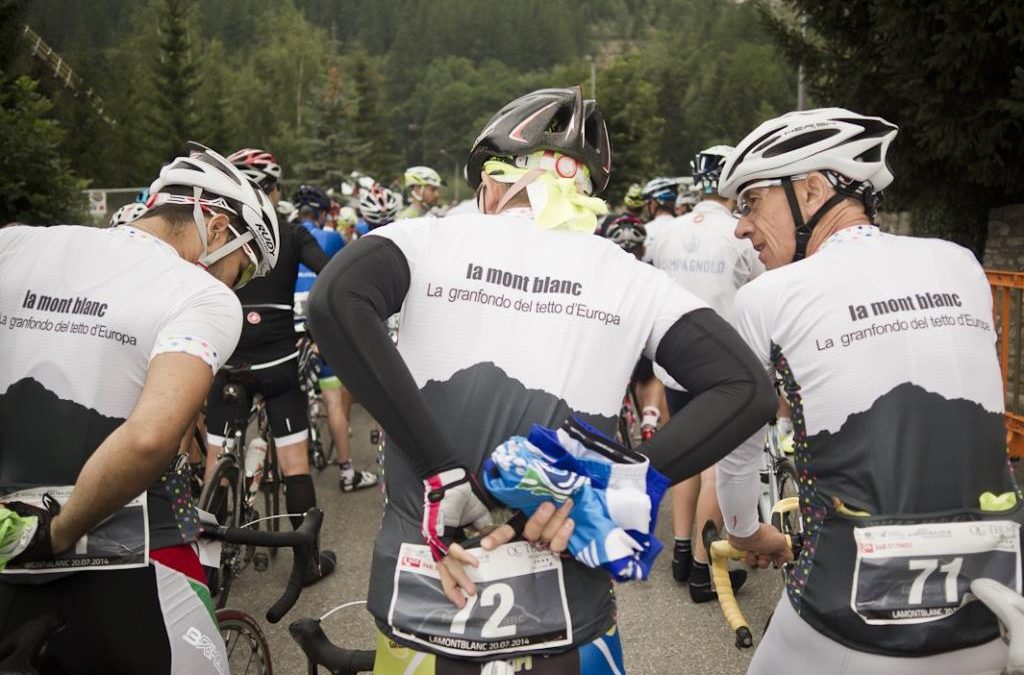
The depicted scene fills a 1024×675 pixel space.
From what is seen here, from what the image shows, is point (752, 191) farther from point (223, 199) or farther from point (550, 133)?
point (223, 199)

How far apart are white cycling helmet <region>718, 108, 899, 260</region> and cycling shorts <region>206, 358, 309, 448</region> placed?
3951 mm

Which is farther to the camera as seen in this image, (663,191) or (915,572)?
(663,191)

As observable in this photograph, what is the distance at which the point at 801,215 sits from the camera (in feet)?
9.02

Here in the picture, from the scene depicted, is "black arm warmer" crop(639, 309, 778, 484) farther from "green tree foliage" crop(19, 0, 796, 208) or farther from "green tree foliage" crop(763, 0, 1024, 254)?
"green tree foliage" crop(19, 0, 796, 208)

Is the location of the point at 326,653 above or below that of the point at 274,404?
above

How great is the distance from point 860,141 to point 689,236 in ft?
13.0

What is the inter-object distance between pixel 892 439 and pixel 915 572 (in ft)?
1.03

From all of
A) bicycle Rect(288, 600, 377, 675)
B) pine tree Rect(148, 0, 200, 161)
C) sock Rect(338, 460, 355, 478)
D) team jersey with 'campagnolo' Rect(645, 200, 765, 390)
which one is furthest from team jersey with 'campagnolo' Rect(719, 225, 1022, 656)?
pine tree Rect(148, 0, 200, 161)

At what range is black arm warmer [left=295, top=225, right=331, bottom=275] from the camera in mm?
5969

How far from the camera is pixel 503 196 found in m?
2.31

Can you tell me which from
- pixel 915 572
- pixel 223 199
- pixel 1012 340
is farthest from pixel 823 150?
pixel 1012 340

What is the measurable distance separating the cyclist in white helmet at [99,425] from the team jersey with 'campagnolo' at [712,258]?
4261 millimetres

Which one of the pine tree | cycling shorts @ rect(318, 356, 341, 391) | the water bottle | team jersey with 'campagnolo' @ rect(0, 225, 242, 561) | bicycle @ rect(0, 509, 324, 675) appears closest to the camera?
bicycle @ rect(0, 509, 324, 675)

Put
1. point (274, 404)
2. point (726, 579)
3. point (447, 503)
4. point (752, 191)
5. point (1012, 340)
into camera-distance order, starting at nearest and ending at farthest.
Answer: point (447, 503)
point (752, 191)
point (726, 579)
point (274, 404)
point (1012, 340)
